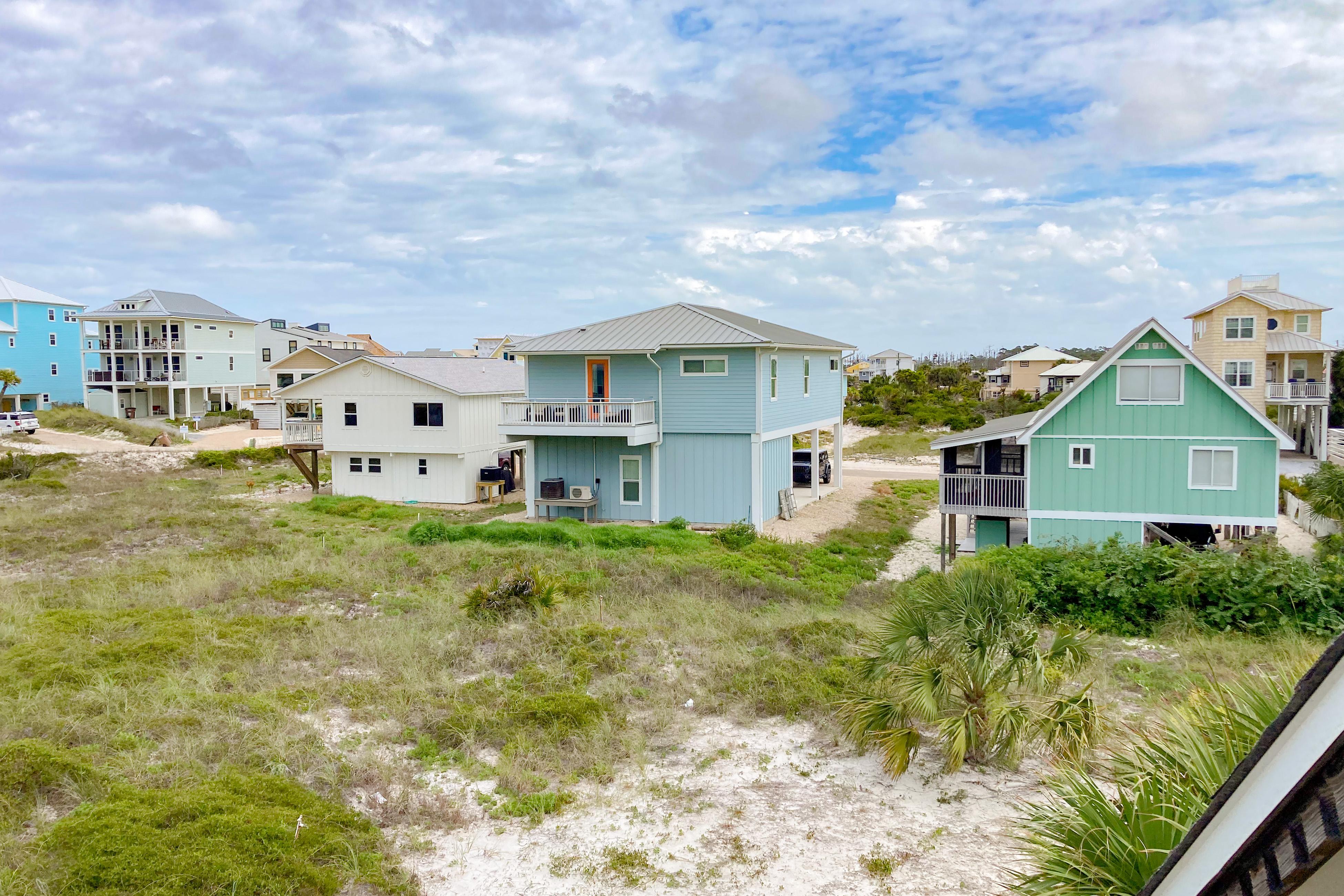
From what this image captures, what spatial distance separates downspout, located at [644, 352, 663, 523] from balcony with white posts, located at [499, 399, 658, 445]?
0.16 m

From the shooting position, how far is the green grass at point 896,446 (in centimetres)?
4981

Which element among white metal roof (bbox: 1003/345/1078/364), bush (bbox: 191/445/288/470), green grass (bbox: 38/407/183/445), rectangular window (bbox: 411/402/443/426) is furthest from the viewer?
white metal roof (bbox: 1003/345/1078/364)

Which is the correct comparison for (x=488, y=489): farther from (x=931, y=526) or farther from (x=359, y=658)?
(x=359, y=658)

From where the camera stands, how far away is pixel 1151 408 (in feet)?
65.3

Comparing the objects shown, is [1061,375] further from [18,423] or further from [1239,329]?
[18,423]

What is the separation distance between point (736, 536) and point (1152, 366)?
1054cm

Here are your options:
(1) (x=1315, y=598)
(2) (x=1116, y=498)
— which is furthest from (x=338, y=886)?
(2) (x=1116, y=498)

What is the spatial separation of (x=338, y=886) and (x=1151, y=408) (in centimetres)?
1915

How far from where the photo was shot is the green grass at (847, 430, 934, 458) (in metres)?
49.8

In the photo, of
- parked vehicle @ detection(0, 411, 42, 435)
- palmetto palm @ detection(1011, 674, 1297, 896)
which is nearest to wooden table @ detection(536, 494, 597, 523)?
palmetto palm @ detection(1011, 674, 1297, 896)

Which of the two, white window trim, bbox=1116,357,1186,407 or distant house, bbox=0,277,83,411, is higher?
distant house, bbox=0,277,83,411

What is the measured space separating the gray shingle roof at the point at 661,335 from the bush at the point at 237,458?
19995mm

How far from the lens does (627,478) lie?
27.5 metres

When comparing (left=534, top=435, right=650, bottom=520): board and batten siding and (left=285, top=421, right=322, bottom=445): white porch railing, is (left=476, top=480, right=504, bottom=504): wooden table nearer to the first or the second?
(left=534, top=435, right=650, bottom=520): board and batten siding
